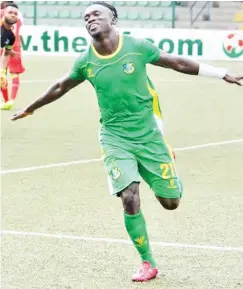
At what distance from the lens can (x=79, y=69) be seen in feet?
23.5

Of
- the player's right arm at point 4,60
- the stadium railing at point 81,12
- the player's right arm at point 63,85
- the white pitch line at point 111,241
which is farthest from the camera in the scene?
the stadium railing at point 81,12

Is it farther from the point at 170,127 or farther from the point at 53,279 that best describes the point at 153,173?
the point at 170,127

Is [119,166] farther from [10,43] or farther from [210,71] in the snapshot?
[10,43]

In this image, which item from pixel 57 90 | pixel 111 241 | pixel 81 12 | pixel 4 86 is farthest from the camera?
pixel 81 12

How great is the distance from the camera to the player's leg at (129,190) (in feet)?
22.7

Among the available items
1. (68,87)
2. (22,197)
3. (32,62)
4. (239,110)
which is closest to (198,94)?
(239,110)

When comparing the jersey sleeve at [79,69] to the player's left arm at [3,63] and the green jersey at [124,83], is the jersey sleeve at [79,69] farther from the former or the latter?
the player's left arm at [3,63]

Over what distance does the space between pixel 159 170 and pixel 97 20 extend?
1.17 meters

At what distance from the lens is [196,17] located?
112 feet

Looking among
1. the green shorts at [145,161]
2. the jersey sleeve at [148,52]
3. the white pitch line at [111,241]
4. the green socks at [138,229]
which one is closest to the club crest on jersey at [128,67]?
the jersey sleeve at [148,52]

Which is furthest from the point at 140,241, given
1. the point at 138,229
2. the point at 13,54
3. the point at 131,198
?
the point at 13,54

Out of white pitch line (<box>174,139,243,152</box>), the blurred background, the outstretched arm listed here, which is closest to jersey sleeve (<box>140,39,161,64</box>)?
the outstretched arm

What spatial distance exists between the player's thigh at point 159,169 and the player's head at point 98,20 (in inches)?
35.0

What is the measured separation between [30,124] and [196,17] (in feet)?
61.5
